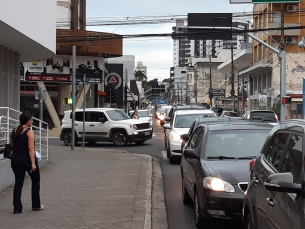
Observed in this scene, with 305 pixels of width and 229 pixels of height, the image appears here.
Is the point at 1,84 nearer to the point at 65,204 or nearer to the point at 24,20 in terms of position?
the point at 24,20

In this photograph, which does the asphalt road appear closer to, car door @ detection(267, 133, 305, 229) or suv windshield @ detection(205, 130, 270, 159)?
suv windshield @ detection(205, 130, 270, 159)

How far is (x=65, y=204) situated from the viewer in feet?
31.3

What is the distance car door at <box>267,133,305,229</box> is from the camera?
3.93 meters

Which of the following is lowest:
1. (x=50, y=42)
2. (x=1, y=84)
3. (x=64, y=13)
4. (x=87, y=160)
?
(x=87, y=160)

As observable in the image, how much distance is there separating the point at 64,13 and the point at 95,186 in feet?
97.4

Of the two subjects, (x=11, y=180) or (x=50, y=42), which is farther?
A: (x=50, y=42)

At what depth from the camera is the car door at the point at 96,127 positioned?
2591 centimetres

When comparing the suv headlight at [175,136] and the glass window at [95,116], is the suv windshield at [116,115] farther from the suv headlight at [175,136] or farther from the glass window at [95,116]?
the suv headlight at [175,136]

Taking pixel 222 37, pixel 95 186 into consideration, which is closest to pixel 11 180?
pixel 95 186

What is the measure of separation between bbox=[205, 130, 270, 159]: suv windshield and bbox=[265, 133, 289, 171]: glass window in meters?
2.83

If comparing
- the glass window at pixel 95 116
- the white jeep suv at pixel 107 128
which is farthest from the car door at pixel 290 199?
the glass window at pixel 95 116

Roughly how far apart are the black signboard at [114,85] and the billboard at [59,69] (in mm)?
8184

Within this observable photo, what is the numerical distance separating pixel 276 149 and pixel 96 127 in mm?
21129

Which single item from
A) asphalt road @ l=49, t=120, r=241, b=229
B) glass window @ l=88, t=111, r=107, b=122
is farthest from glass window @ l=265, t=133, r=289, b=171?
glass window @ l=88, t=111, r=107, b=122
